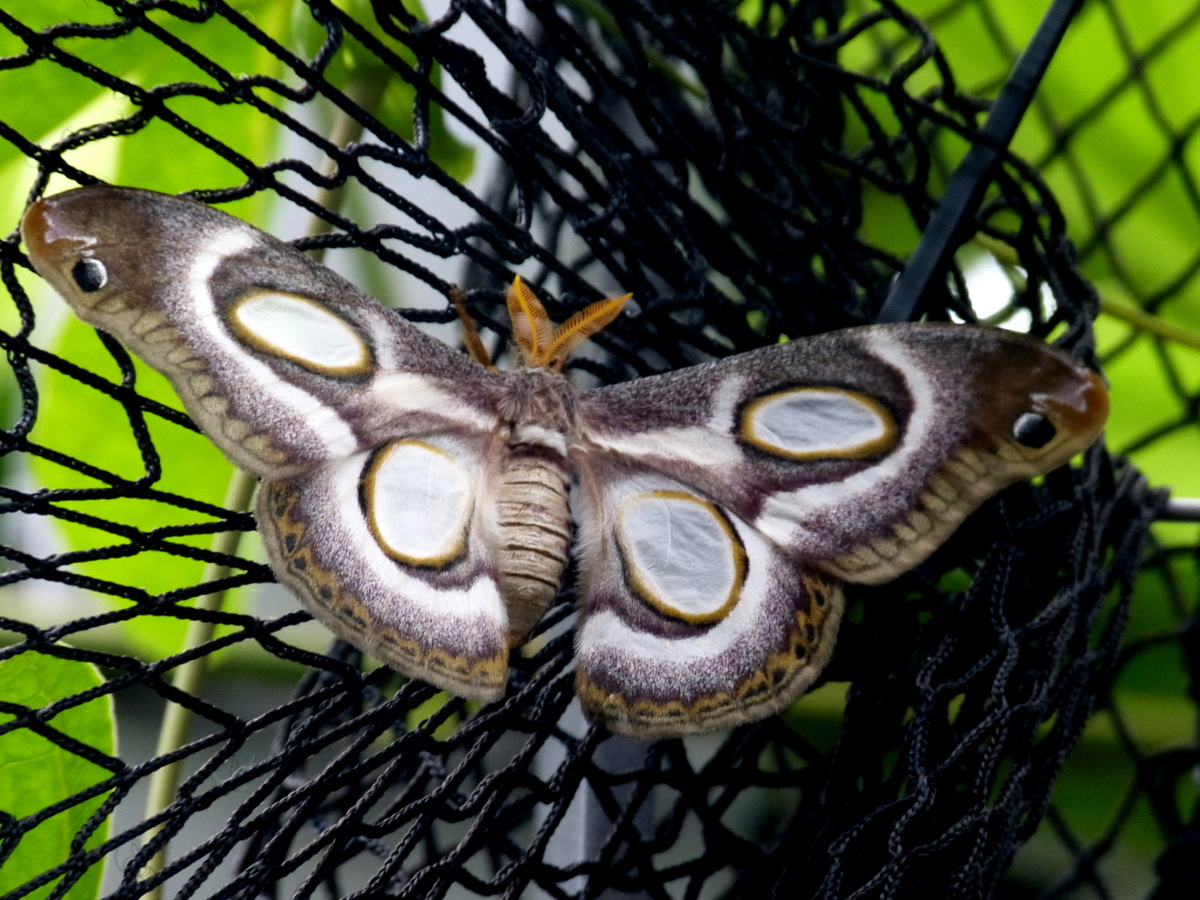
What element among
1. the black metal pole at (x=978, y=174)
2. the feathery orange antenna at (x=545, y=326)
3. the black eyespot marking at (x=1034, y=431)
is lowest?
the black eyespot marking at (x=1034, y=431)

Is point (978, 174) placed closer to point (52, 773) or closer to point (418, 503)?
point (418, 503)

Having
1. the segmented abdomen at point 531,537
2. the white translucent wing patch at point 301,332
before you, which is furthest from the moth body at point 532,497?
the white translucent wing patch at point 301,332

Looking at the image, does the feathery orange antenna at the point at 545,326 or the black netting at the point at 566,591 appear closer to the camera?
the black netting at the point at 566,591

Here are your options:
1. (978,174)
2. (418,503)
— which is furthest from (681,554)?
(978,174)

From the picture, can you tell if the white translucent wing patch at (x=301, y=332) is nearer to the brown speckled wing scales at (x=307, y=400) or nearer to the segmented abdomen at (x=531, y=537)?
the brown speckled wing scales at (x=307, y=400)

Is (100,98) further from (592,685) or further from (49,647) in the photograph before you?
(592,685)

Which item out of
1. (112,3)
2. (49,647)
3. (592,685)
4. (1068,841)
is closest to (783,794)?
(1068,841)

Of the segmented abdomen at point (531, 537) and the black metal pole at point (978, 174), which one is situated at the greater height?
the black metal pole at point (978, 174)
